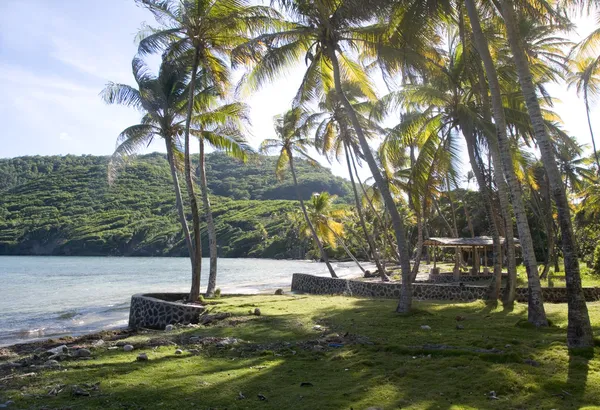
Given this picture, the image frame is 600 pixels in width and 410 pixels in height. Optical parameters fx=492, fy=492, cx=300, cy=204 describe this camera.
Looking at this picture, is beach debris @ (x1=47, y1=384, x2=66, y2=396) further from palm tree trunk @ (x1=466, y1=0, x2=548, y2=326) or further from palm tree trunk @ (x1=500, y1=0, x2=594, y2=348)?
palm tree trunk @ (x1=466, y1=0, x2=548, y2=326)

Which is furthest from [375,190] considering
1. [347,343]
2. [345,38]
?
[347,343]

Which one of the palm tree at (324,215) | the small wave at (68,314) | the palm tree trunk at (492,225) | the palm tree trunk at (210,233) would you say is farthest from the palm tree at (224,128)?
the palm tree at (324,215)

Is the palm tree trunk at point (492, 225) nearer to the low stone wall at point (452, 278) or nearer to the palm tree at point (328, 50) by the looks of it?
the palm tree at point (328, 50)

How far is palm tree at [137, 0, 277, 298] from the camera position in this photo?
1496 centimetres

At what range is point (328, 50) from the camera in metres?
12.9

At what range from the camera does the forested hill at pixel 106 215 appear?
9294cm

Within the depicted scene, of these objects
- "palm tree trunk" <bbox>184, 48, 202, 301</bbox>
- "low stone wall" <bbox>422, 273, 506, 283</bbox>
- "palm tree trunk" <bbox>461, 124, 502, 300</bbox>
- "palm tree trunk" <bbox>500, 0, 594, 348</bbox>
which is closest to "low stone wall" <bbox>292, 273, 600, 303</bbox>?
"palm tree trunk" <bbox>461, 124, 502, 300</bbox>

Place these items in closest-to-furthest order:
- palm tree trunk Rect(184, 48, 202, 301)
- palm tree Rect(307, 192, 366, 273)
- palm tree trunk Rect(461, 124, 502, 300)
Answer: palm tree trunk Rect(461, 124, 502, 300) < palm tree trunk Rect(184, 48, 202, 301) < palm tree Rect(307, 192, 366, 273)

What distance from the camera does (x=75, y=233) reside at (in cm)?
9456

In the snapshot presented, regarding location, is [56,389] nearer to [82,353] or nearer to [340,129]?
[82,353]

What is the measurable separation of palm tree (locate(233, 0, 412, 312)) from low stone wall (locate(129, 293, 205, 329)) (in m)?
5.53

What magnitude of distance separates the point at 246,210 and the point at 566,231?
10530cm

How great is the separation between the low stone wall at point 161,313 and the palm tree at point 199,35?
2.08m

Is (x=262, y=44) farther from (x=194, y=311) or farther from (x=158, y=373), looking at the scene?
(x=158, y=373)
